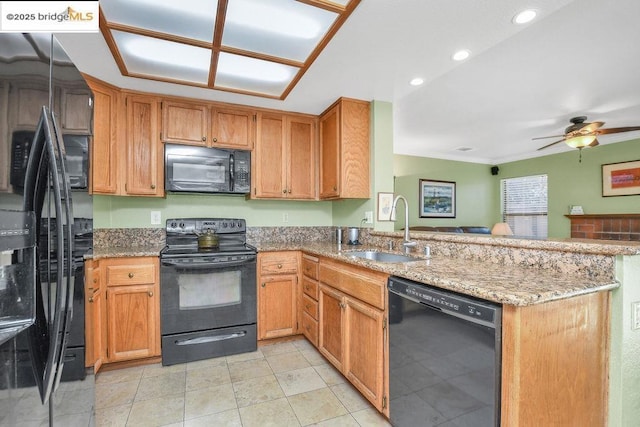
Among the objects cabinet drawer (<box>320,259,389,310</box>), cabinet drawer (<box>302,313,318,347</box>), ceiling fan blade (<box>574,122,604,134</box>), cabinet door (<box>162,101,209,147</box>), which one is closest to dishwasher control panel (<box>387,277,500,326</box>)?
cabinet drawer (<box>320,259,389,310</box>)

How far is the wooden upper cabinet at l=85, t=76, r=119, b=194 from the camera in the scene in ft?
7.54

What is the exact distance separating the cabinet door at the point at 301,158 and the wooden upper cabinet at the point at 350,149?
0.33 meters

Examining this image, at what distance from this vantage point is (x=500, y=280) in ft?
3.96

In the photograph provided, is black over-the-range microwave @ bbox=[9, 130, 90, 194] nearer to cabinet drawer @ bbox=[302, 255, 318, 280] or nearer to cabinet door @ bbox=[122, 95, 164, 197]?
cabinet door @ bbox=[122, 95, 164, 197]

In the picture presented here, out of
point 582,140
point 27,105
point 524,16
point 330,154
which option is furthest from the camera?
point 582,140

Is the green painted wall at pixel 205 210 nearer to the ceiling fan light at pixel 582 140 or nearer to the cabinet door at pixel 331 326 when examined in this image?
the cabinet door at pixel 331 326

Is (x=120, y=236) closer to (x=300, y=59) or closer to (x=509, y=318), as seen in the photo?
(x=300, y=59)

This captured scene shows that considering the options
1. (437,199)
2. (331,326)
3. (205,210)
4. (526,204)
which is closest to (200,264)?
(205,210)

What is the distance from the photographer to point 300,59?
203cm

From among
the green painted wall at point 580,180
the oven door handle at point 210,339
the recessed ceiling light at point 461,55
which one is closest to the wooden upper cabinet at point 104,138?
the oven door handle at point 210,339

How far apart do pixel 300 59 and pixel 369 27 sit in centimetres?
55

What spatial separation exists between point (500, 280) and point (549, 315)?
20 centimetres

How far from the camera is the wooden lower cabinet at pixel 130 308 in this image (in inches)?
85.7

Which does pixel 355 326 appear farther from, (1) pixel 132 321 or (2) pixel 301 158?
(2) pixel 301 158
